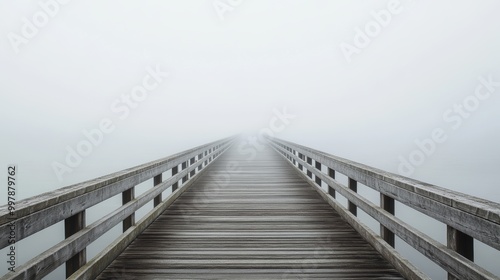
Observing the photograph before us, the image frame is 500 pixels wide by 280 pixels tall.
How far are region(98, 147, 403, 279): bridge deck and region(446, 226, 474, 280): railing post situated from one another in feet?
3.59

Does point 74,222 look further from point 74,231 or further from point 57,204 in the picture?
point 57,204

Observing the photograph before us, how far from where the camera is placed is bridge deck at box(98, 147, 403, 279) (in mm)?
3877

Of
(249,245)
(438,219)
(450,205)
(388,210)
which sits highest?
(450,205)

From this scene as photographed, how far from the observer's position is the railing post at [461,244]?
8.52 ft

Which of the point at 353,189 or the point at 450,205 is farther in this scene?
the point at 353,189

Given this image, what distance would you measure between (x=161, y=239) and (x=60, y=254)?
2.25 meters

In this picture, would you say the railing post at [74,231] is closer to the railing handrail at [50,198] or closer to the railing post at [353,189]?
the railing handrail at [50,198]

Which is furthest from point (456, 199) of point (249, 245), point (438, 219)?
point (249, 245)

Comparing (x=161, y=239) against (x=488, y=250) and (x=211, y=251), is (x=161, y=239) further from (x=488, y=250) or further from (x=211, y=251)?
(x=488, y=250)

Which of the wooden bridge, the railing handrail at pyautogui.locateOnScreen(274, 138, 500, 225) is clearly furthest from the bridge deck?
the railing handrail at pyautogui.locateOnScreen(274, 138, 500, 225)

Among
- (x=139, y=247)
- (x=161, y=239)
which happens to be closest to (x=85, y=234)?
(x=139, y=247)

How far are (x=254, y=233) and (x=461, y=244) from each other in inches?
123

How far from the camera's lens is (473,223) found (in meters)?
2.40

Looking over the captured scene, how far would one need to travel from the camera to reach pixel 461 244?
2.63m
